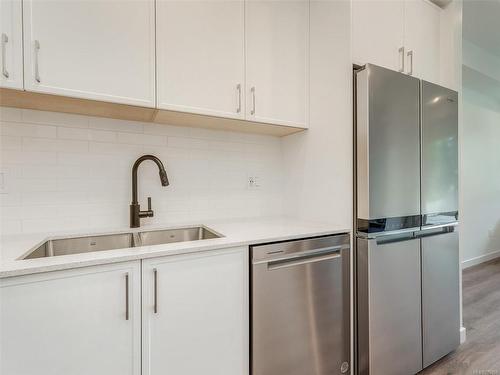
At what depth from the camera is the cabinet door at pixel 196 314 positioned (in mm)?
1077

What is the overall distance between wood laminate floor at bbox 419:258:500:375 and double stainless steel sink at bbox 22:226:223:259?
5.71 ft

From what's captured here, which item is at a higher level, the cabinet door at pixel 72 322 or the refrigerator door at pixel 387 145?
the refrigerator door at pixel 387 145

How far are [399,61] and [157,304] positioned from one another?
2034 mm

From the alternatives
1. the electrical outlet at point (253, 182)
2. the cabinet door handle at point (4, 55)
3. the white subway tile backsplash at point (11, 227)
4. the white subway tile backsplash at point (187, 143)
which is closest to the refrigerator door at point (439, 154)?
the electrical outlet at point (253, 182)

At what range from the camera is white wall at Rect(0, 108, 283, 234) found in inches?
55.5

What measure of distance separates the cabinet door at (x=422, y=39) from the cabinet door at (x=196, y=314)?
70.0 inches

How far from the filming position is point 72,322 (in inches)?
37.7

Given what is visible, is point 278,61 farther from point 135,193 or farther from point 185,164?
point 135,193

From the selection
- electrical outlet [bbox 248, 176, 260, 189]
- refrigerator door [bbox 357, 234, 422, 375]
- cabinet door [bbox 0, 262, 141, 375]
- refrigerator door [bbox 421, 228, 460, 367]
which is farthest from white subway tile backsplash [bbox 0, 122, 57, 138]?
refrigerator door [bbox 421, 228, 460, 367]

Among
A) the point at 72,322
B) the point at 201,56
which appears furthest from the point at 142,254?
the point at 201,56

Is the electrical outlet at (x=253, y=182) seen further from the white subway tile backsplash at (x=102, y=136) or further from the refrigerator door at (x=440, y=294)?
the refrigerator door at (x=440, y=294)

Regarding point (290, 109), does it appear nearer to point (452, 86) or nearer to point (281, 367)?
point (452, 86)

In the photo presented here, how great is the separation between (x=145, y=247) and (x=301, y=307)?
2.74 feet

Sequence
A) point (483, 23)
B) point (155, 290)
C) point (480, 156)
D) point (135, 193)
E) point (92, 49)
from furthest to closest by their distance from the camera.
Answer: point (480, 156), point (483, 23), point (135, 193), point (92, 49), point (155, 290)
